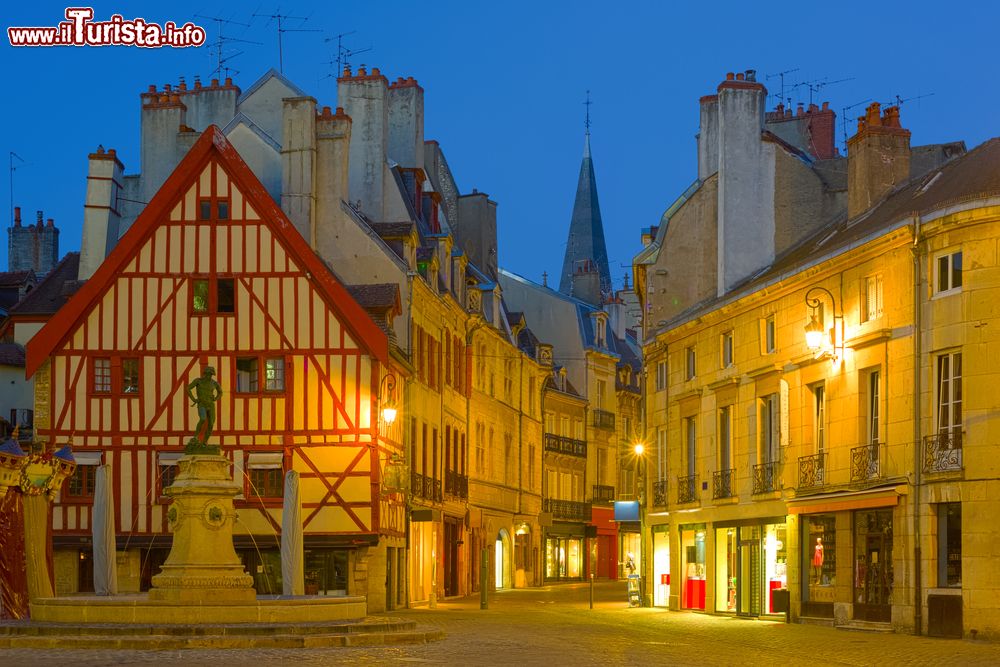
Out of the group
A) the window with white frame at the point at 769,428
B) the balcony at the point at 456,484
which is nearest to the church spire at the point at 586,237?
the balcony at the point at 456,484

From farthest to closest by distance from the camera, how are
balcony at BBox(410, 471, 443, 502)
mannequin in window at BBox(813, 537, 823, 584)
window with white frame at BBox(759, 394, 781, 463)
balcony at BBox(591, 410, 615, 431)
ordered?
balcony at BBox(591, 410, 615, 431) → balcony at BBox(410, 471, 443, 502) → window with white frame at BBox(759, 394, 781, 463) → mannequin in window at BBox(813, 537, 823, 584)

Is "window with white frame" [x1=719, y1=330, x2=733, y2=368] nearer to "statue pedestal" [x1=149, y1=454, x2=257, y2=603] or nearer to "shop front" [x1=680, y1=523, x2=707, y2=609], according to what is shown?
"shop front" [x1=680, y1=523, x2=707, y2=609]

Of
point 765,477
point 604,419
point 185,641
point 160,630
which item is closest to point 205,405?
point 160,630

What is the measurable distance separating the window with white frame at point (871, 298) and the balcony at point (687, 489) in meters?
8.88

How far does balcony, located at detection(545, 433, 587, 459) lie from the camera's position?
62.7 metres

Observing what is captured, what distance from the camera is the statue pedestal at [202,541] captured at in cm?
2355

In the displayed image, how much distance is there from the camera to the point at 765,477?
31.2 m

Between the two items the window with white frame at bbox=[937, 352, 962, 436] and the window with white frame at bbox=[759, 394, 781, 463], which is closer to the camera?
the window with white frame at bbox=[937, 352, 962, 436]

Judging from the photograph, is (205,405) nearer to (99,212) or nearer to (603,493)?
(99,212)

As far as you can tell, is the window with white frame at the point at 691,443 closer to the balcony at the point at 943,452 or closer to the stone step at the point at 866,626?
the stone step at the point at 866,626

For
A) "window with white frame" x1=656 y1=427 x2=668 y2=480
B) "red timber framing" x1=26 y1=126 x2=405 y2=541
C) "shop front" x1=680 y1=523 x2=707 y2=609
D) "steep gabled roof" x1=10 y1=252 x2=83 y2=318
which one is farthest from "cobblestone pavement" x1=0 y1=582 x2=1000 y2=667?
"steep gabled roof" x1=10 y1=252 x2=83 y2=318

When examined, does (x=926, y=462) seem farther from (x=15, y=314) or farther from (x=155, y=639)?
(x=15, y=314)

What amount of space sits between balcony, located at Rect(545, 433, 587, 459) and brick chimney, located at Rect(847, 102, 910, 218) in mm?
32025

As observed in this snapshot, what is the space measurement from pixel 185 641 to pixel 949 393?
1186 centimetres
